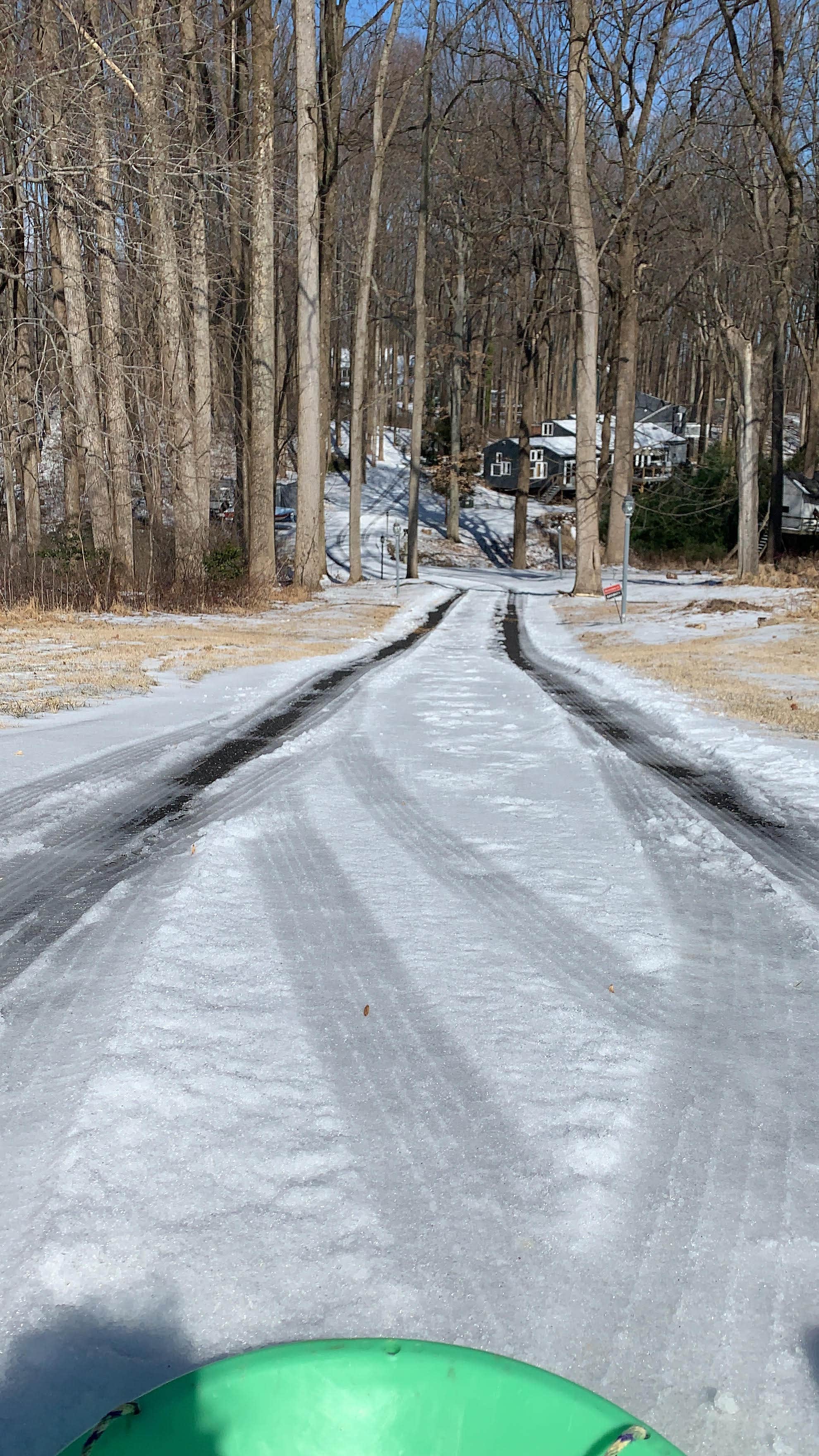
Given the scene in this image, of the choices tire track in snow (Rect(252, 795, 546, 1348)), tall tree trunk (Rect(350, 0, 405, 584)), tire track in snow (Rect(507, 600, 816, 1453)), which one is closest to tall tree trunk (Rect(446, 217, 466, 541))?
tall tree trunk (Rect(350, 0, 405, 584))

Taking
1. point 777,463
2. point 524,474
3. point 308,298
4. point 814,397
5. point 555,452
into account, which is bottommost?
point 777,463

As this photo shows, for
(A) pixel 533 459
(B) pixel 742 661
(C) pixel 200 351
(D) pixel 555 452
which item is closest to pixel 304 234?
(C) pixel 200 351

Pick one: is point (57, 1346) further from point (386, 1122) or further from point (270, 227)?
point (270, 227)

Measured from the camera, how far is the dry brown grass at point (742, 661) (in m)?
6.92

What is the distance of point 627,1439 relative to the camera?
1.10 meters

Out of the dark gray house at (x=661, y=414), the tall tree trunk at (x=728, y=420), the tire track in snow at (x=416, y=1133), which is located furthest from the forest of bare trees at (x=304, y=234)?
the dark gray house at (x=661, y=414)

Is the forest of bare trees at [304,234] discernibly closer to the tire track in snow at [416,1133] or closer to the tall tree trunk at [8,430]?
the tall tree trunk at [8,430]

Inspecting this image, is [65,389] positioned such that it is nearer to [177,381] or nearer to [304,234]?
[177,381]

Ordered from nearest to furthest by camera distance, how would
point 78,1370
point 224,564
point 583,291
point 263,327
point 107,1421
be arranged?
point 107,1421
point 78,1370
point 224,564
point 263,327
point 583,291

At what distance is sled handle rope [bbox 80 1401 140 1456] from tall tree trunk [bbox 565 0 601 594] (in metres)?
18.6

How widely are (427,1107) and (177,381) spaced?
50.3ft

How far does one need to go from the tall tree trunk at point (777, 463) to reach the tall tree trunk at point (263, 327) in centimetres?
1413

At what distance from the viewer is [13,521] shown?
18109 millimetres

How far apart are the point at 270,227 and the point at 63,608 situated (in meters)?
7.87
